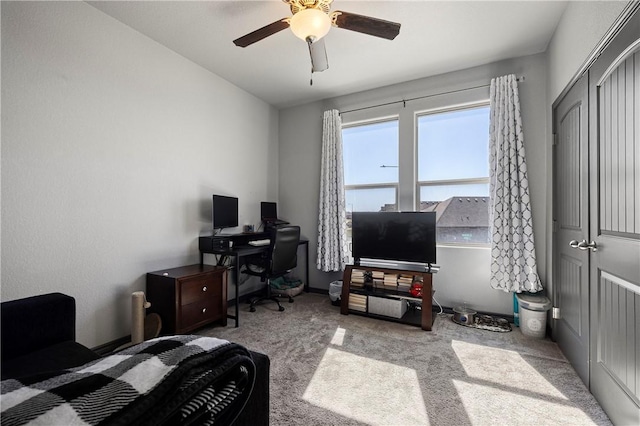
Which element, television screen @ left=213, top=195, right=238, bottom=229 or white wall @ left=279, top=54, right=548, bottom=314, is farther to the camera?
television screen @ left=213, top=195, right=238, bottom=229

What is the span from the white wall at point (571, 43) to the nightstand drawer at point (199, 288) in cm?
314

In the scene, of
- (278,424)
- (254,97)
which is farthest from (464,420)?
(254,97)

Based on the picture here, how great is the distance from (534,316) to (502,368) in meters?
0.79

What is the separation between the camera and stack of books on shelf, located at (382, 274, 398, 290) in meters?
3.06

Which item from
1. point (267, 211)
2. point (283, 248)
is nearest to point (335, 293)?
point (283, 248)

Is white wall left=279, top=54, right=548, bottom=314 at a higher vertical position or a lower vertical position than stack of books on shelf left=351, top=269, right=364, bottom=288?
higher

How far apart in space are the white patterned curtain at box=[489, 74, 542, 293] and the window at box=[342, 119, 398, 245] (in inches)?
43.3

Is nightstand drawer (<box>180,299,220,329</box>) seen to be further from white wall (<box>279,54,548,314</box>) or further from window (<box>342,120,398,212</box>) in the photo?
window (<box>342,120,398,212</box>)

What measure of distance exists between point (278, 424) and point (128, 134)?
98.3 inches

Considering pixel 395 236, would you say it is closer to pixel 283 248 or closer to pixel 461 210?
pixel 461 210

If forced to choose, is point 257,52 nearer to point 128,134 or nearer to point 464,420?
point 128,134

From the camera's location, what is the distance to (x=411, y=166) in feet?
11.0

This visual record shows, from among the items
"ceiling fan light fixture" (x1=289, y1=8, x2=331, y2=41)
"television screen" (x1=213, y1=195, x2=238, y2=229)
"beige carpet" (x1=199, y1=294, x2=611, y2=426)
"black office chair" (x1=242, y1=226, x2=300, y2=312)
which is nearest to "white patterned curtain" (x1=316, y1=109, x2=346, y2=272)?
"black office chair" (x1=242, y1=226, x2=300, y2=312)

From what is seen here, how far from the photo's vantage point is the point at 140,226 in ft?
8.14
